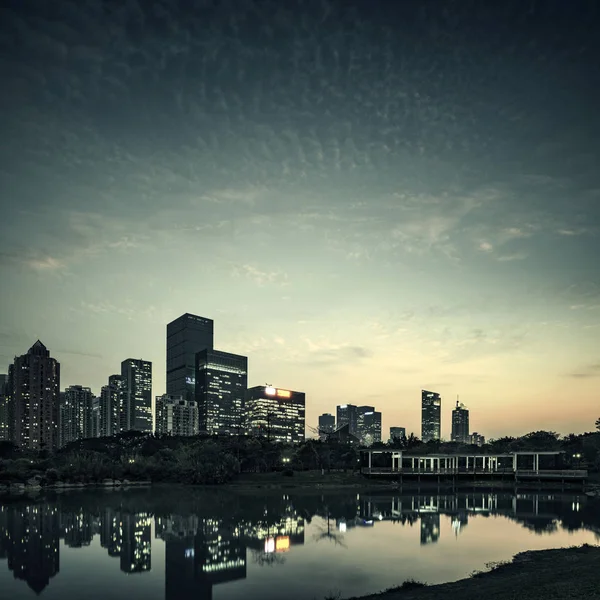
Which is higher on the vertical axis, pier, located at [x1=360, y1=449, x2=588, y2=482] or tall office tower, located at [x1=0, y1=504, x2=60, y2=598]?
→ tall office tower, located at [x1=0, y1=504, x2=60, y2=598]

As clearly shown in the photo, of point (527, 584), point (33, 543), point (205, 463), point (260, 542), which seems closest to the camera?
point (527, 584)

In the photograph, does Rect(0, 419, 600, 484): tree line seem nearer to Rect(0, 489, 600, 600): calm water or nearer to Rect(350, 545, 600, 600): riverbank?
Rect(0, 489, 600, 600): calm water

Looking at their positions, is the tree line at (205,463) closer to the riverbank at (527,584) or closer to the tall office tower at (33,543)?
the tall office tower at (33,543)

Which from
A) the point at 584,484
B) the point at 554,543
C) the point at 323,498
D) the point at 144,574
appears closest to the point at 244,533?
the point at 144,574

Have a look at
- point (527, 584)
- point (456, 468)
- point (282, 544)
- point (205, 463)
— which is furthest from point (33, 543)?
point (456, 468)

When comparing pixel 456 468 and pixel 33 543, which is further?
pixel 456 468

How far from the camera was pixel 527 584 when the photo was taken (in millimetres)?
26562

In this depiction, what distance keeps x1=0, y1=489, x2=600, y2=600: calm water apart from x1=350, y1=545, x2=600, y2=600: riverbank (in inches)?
91.6

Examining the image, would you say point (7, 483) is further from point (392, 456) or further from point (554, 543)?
point (554, 543)

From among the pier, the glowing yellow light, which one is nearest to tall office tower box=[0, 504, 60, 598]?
the glowing yellow light

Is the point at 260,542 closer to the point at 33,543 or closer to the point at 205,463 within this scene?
the point at 33,543

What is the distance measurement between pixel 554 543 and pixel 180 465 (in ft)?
251

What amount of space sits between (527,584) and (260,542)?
75.9 feet

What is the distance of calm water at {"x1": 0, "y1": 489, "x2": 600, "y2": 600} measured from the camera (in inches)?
Answer: 1249
